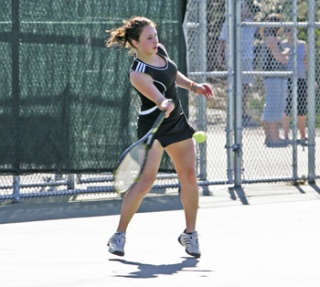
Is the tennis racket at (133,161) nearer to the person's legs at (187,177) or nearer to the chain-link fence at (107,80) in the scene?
the person's legs at (187,177)

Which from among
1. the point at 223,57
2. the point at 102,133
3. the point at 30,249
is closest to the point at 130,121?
the point at 102,133

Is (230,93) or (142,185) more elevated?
(230,93)

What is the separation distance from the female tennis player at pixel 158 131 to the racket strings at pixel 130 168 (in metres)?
0.12

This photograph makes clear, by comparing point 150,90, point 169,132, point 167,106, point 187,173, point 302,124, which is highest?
point 150,90

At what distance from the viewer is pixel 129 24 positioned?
7.79 meters

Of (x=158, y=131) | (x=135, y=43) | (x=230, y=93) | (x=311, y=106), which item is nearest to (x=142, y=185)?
(x=158, y=131)

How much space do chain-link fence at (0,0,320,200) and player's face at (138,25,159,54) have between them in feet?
9.86

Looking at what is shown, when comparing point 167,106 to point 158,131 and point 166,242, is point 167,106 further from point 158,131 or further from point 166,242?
point 166,242

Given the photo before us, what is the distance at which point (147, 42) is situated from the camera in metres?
7.71

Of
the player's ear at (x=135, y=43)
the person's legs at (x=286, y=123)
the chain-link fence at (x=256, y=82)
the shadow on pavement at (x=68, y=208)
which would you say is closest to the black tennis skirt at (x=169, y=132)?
the player's ear at (x=135, y=43)

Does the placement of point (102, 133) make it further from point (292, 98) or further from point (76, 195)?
point (292, 98)

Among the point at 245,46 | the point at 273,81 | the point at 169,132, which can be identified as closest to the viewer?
the point at 169,132

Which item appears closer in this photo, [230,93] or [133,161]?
[133,161]

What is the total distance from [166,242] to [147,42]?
66.0 inches
